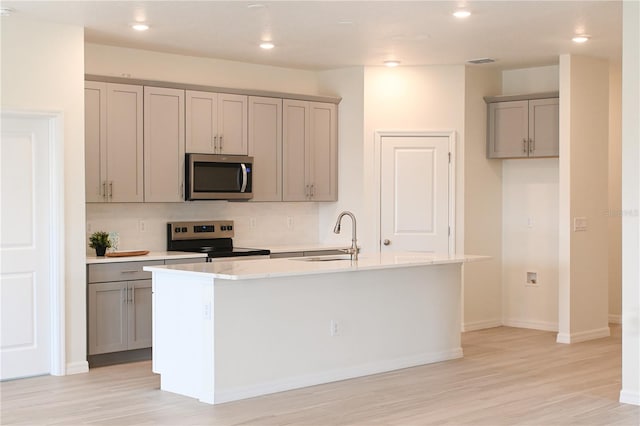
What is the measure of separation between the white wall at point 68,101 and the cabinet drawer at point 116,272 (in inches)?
4.5

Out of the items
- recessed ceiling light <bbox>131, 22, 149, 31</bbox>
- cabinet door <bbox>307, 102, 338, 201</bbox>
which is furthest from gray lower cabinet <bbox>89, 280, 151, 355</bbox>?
cabinet door <bbox>307, 102, 338, 201</bbox>

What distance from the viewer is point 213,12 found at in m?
5.86

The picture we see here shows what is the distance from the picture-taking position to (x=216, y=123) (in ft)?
24.5

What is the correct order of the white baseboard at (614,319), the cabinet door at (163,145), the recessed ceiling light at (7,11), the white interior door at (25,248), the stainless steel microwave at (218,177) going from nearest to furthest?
the recessed ceiling light at (7,11) < the white interior door at (25,248) < the cabinet door at (163,145) < the stainless steel microwave at (218,177) < the white baseboard at (614,319)

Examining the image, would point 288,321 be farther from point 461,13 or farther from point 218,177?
point 461,13

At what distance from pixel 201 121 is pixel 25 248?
6.67 feet

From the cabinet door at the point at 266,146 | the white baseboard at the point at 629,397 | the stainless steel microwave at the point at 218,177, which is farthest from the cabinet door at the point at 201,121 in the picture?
the white baseboard at the point at 629,397

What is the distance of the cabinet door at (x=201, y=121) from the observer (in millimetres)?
7281

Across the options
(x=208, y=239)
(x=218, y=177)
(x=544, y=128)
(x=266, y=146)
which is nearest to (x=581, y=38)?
(x=544, y=128)

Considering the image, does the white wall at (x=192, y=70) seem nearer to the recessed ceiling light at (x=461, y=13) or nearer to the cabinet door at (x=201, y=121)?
the cabinet door at (x=201, y=121)

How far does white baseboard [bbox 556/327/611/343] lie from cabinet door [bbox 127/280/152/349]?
3.78 meters

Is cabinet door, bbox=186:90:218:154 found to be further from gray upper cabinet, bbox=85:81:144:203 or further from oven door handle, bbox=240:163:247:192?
gray upper cabinet, bbox=85:81:144:203

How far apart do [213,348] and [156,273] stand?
2.53 feet

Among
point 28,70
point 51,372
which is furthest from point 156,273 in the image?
point 28,70
